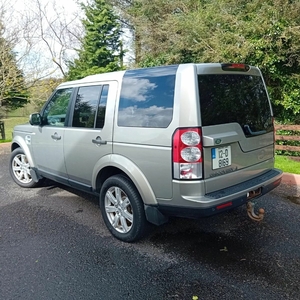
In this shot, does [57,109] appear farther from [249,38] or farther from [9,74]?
[9,74]

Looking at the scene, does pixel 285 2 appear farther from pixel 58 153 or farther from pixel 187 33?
pixel 58 153

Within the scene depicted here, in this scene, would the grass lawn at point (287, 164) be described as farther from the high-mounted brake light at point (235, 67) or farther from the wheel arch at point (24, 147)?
the wheel arch at point (24, 147)

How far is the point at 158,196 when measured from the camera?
2.69 meters

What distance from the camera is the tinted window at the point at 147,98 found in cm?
261

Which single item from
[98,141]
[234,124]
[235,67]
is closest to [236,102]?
[234,124]

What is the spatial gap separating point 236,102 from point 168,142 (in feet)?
3.00

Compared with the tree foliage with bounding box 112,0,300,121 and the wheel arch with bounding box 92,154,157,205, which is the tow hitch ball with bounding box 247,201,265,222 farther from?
the tree foliage with bounding box 112,0,300,121

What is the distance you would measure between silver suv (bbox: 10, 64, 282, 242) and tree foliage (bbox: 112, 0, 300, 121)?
457 centimetres

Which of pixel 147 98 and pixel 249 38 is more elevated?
pixel 249 38

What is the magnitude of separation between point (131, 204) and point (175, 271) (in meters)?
0.79

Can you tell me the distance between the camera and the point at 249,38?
24.3 ft

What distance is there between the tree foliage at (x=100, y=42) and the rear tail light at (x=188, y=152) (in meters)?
13.9

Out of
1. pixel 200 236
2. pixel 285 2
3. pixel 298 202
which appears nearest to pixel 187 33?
pixel 285 2

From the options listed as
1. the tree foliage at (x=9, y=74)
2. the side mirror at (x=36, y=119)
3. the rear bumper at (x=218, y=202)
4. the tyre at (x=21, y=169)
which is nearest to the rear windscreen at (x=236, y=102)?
the rear bumper at (x=218, y=202)
